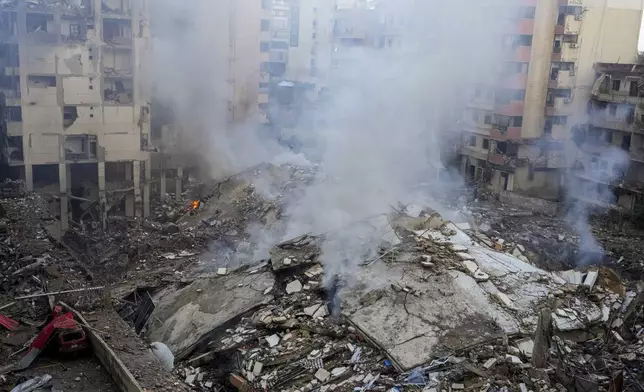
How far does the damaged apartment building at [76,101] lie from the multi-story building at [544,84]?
47.0 feet

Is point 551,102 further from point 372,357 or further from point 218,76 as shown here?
point 372,357

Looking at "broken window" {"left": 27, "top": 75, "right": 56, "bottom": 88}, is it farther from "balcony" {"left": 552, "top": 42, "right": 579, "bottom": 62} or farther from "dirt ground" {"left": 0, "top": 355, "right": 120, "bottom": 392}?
"balcony" {"left": 552, "top": 42, "right": 579, "bottom": 62}

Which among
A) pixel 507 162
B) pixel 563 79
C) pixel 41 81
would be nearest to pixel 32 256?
pixel 41 81

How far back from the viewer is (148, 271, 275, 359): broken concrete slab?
1261 centimetres

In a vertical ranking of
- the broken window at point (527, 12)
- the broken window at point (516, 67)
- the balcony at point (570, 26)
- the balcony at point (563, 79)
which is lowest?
the balcony at point (563, 79)

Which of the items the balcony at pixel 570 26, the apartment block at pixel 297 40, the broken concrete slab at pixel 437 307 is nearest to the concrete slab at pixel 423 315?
the broken concrete slab at pixel 437 307

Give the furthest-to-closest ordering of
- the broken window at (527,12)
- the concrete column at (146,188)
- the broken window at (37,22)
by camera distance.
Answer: the broken window at (527,12) → the concrete column at (146,188) → the broken window at (37,22)

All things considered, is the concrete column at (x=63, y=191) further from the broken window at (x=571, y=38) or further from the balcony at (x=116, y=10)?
the broken window at (x=571, y=38)

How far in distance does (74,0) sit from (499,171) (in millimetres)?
17789

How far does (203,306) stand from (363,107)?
9364mm

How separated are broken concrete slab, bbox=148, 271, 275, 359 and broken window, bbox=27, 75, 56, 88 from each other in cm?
1005

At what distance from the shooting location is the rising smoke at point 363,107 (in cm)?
1678

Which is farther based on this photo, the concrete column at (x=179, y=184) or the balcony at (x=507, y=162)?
the balcony at (x=507, y=162)

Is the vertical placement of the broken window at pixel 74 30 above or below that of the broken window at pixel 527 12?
below
